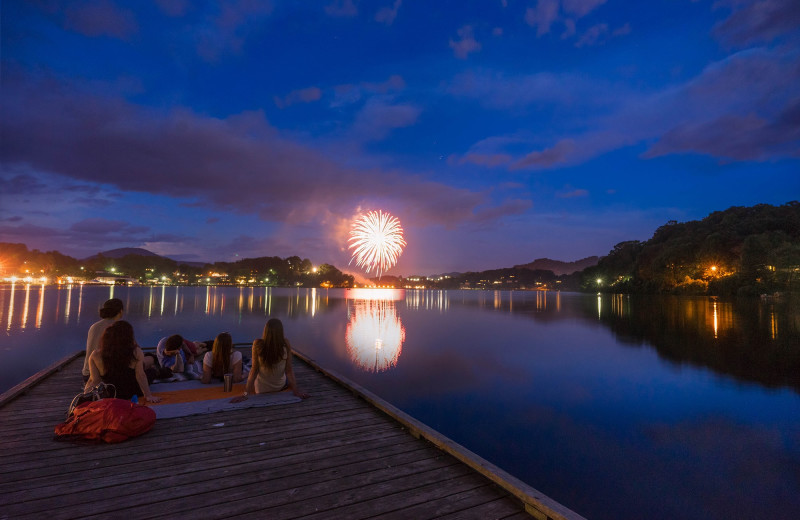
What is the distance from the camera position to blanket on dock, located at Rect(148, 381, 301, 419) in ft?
26.1

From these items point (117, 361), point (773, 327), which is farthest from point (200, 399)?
point (773, 327)

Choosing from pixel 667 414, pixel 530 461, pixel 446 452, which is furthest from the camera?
pixel 667 414

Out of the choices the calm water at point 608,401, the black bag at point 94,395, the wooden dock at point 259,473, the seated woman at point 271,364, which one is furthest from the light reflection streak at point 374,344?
the black bag at point 94,395

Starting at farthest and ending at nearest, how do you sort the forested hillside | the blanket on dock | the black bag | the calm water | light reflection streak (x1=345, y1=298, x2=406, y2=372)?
the forested hillside, light reflection streak (x1=345, y1=298, x2=406, y2=372), the calm water, the blanket on dock, the black bag

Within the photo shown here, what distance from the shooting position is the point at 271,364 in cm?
911

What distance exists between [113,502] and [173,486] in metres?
0.63

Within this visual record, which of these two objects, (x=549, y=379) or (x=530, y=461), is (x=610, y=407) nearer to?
(x=549, y=379)

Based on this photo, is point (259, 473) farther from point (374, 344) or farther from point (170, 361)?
point (374, 344)

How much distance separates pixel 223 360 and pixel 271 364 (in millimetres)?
2043

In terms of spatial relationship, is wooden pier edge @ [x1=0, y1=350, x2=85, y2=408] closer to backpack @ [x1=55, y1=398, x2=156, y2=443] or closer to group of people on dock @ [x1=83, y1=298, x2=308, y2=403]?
group of people on dock @ [x1=83, y1=298, x2=308, y2=403]

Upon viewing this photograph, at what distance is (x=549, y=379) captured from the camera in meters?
18.9

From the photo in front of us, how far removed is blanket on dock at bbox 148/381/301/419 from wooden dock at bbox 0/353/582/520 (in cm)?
42

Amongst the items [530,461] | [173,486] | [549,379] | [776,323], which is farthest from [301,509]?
[776,323]

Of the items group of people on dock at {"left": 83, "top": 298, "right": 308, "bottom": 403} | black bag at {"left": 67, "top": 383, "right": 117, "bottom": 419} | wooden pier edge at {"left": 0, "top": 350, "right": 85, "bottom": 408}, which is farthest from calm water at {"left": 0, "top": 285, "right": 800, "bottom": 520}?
black bag at {"left": 67, "top": 383, "right": 117, "bottom": 419}
